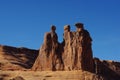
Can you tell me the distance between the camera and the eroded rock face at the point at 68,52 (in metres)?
109

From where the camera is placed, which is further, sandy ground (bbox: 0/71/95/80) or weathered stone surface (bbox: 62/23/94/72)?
weathered stone surface (bbox: 62/23/94/72)

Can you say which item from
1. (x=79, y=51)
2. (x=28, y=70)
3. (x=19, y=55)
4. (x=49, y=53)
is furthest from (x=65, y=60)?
(x=19, y=55)

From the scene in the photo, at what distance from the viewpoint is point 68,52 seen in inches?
4441

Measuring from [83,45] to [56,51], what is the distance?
10110 millimetres

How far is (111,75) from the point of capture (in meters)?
165

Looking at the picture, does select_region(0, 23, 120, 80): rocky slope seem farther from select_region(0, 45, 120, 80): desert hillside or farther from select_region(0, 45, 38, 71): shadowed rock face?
select_region(0, 45, 38, 71): shadowed rock face

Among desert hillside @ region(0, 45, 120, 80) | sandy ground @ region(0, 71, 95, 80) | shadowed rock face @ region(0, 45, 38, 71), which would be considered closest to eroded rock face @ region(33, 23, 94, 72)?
desert hillside @ region(0, 45, 120, 80)

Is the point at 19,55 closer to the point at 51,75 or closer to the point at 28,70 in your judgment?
the point at 28,70

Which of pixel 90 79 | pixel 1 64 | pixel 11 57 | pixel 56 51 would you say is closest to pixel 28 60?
pixel 11 57

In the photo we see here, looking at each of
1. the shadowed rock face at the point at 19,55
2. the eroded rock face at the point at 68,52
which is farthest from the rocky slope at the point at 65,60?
the shadowed rock face at the point at 19,55

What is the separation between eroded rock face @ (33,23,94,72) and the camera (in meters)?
109

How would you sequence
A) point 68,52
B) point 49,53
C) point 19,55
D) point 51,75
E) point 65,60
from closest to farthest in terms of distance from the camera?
point 51,75
point 68,52
point 65,60
point 49,53
point 19,55

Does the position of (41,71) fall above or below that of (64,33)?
below

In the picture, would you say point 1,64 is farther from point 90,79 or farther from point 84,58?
point 90,79
